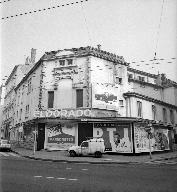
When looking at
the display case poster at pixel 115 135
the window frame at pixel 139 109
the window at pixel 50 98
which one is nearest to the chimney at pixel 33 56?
the window at pixel 50 98

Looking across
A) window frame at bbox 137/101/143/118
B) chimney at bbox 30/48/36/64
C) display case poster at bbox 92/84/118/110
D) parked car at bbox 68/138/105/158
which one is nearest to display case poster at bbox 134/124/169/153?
window frame at bbox 137/101/143/118

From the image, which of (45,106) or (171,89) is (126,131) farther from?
(171,89)

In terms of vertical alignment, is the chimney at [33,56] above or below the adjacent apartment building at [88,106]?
above

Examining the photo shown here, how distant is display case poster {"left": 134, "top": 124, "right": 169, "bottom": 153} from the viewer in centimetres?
2478

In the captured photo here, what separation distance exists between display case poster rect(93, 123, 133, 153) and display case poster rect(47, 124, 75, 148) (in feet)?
9.33

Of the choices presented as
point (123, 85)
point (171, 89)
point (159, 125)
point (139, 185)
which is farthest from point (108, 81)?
point (139, 185)

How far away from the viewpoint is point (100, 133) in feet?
84.1

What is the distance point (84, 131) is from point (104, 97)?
16.5 feet

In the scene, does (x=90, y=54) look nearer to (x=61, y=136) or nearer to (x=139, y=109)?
(x=139, y=109)

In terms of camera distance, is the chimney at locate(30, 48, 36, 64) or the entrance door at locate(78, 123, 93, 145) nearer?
the entrance door at locate(78, 123, 93, 145)

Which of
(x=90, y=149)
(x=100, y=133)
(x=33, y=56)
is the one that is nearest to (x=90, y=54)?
(x=100, y=133)

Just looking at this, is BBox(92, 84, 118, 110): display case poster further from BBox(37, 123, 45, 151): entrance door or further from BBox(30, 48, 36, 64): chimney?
BBox(30, 48, 36, 64): chimney

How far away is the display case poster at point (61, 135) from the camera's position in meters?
26.3

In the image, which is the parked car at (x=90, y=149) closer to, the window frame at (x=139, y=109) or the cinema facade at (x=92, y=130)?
the cinema facade at (x=92, y=130)
